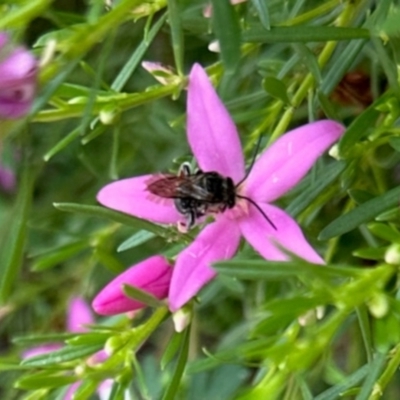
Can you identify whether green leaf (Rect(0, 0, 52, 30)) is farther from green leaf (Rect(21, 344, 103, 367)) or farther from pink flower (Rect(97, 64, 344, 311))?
green leaf (Rect(21, 344, 103, 367))

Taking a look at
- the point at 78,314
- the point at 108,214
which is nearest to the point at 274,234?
the point at 108,214

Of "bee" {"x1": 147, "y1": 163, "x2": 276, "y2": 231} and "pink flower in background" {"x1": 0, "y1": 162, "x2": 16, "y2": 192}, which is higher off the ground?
"bee" {"x1": 147, "y1": 163, "x2": 276, "y2": 231}

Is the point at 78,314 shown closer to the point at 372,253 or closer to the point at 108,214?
the point at 108,214

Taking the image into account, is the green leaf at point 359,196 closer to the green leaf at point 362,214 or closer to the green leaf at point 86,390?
the green leaf at point 362,214

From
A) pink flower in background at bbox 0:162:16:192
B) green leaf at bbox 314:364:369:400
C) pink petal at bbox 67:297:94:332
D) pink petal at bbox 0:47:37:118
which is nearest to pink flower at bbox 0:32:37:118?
pink petal at bbox 0:47:37:118

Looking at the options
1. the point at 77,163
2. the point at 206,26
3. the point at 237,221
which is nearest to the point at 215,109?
the point at 237,221

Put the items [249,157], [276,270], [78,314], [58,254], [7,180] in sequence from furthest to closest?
1. [7,180]
2. [78,314]
3. [58,254]
4. [249,157]
5. [276,270]

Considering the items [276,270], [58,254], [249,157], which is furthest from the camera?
[58,254]
